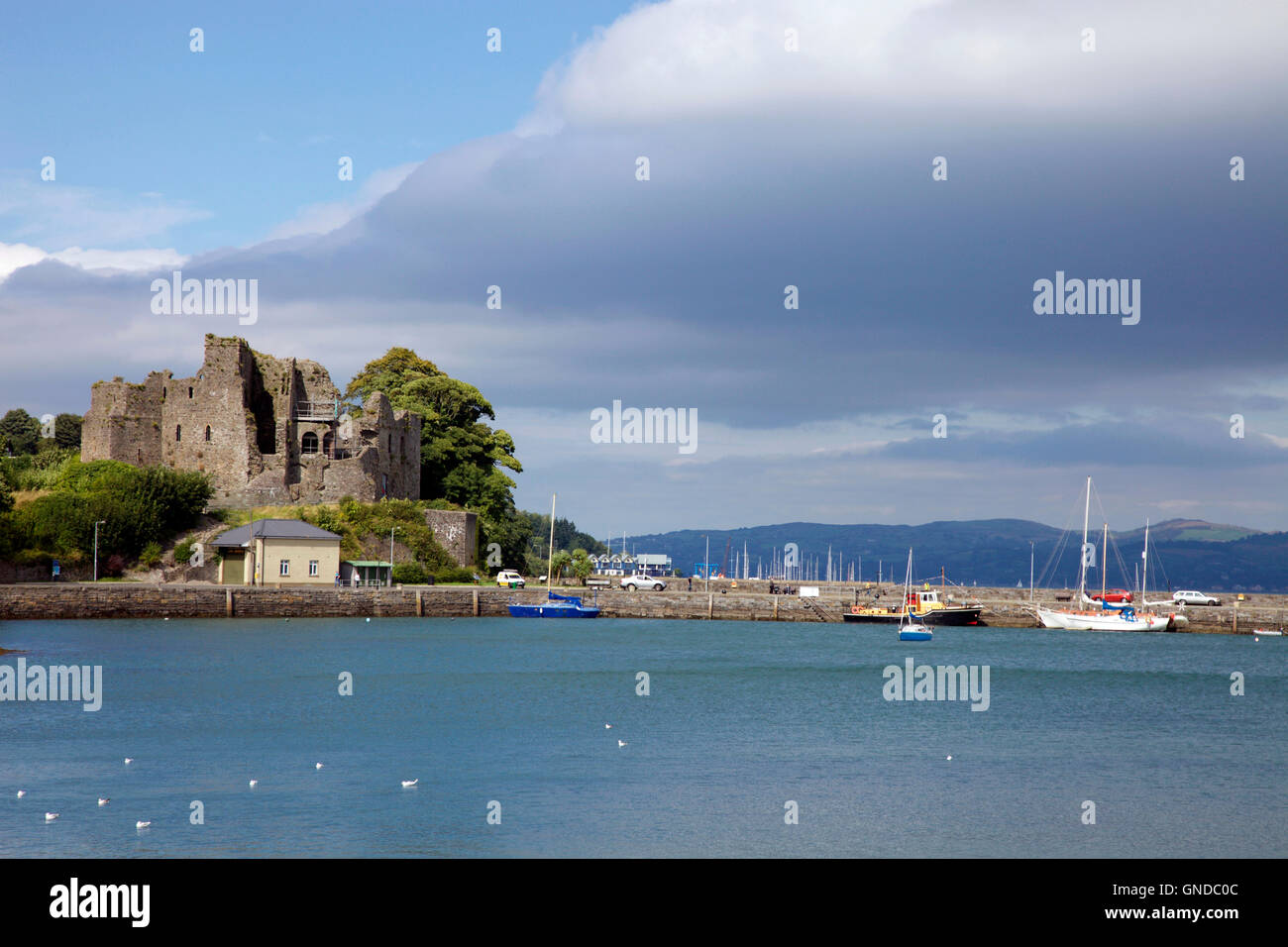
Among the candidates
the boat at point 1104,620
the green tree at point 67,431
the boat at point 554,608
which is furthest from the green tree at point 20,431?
the boat at point 1104,620

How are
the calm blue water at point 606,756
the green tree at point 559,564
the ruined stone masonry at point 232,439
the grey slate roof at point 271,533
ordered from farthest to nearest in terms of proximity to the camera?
the green tree at point 559,564, the ruined stone masonry at point 232,439, the grey slate roof at point 271,533, the calm blue water at point 606,756

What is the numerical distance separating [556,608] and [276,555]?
15415mm

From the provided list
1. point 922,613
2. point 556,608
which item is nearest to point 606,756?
point 556,608

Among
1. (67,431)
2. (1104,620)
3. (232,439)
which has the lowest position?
(1104,620)

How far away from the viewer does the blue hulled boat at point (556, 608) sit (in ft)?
227

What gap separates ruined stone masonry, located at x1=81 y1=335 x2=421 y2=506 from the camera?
2778 inches

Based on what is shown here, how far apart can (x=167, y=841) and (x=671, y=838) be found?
24.8 ft

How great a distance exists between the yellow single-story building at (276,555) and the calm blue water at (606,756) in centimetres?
1007

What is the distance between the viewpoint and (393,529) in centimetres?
6888

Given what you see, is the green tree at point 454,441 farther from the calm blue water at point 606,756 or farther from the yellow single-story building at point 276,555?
the calm blue water at point 606,756

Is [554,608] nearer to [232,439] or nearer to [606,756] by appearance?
[232,439]

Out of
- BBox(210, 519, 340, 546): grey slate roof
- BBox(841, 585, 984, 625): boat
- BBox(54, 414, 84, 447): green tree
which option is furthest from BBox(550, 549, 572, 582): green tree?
BBox(54, 414, 84, 447): green tree

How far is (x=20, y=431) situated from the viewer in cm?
10750
